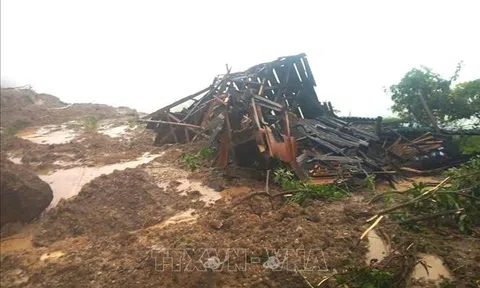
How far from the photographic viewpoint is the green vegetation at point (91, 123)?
14867 millimetres

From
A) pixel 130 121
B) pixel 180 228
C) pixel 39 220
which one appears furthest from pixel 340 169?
pixel 130 121

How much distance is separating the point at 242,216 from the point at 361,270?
2.11m

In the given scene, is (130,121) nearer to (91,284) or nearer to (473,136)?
(91,284)

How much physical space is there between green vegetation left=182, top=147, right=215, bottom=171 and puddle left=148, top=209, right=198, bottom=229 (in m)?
2.69

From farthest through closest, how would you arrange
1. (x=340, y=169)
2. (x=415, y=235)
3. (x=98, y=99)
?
(x=98, y=99)
(x=340, y=169)
(x=415, y=235)

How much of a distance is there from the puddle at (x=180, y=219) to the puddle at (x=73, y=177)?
2.83 m

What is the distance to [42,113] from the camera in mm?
18344

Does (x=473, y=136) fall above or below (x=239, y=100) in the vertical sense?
below

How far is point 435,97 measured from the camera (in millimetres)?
9820

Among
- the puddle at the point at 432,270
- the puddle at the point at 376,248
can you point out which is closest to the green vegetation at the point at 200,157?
the puddle at the point at 376,248

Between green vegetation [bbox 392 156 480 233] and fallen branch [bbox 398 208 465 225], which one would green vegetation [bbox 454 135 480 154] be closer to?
green vegetation [bbox 392 156 480 233]

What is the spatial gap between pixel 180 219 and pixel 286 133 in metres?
3.33

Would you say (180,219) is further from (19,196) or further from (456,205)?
(456,205)

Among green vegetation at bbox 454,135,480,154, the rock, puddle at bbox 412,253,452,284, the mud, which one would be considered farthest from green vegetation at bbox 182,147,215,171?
green vegetation at bbox 454,135,480,154
